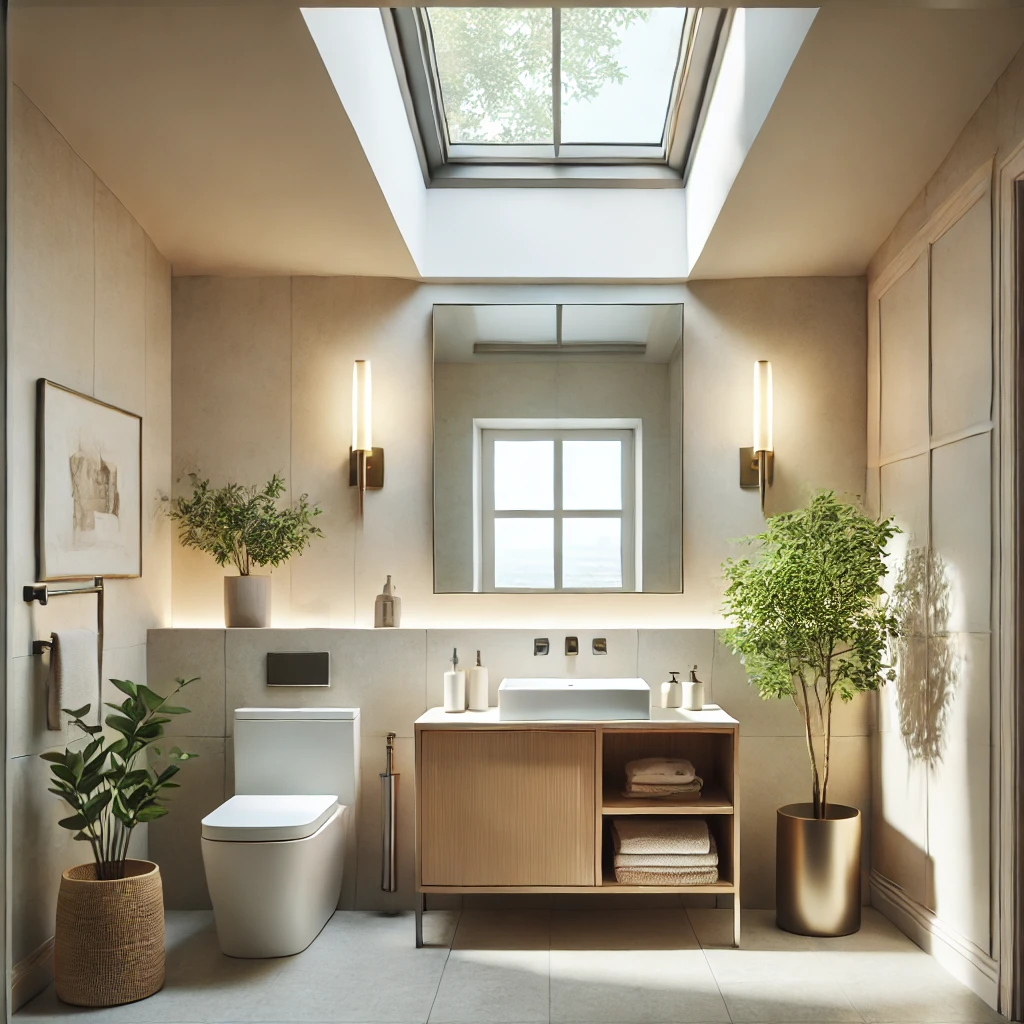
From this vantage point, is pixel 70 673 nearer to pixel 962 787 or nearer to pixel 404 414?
pixel 404 414

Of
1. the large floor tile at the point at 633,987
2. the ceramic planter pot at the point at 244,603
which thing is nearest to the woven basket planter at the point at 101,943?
the ceramic planter pot at the point at 244,603

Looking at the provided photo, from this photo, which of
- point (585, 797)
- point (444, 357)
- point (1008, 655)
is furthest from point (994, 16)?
point (585, 797)

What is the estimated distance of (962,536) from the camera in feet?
10.1

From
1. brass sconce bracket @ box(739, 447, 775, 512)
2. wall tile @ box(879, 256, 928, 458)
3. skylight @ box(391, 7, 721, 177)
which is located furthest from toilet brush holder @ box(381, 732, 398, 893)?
skylight @ box(391, 7, 721, 177)

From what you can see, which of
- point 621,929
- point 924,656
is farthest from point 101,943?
point 924,656

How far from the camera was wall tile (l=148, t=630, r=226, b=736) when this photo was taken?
3879 millimetres

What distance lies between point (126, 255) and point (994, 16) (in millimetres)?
2778

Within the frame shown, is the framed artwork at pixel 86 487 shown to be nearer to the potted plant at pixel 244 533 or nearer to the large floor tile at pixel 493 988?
the potted plant at pixel 244 533

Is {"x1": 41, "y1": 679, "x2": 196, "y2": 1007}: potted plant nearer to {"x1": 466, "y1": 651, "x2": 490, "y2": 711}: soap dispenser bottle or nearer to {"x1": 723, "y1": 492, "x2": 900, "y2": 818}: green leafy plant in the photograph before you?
{"x1": 466, "y1": 651, "x2": 490, "y2": 711}: soap dispenser bottle

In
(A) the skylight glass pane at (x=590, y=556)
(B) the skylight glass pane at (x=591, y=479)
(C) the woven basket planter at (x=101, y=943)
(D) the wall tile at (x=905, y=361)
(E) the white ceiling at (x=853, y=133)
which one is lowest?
(C) the woven basket planter at (x=101, y=943)

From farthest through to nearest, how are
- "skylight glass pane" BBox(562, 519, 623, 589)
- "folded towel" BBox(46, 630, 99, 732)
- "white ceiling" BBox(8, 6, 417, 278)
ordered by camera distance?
"skylight glass pane" BBox(562, 519, 623, 589) → "folded towel" BBox(46, 630, 99, 732) → "white ceiling" BBox(8, 6, 417, 278)

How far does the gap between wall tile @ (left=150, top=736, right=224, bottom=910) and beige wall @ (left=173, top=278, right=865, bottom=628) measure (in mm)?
528

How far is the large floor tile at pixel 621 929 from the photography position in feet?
11.3

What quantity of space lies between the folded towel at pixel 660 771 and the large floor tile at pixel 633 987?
554 millimetres
